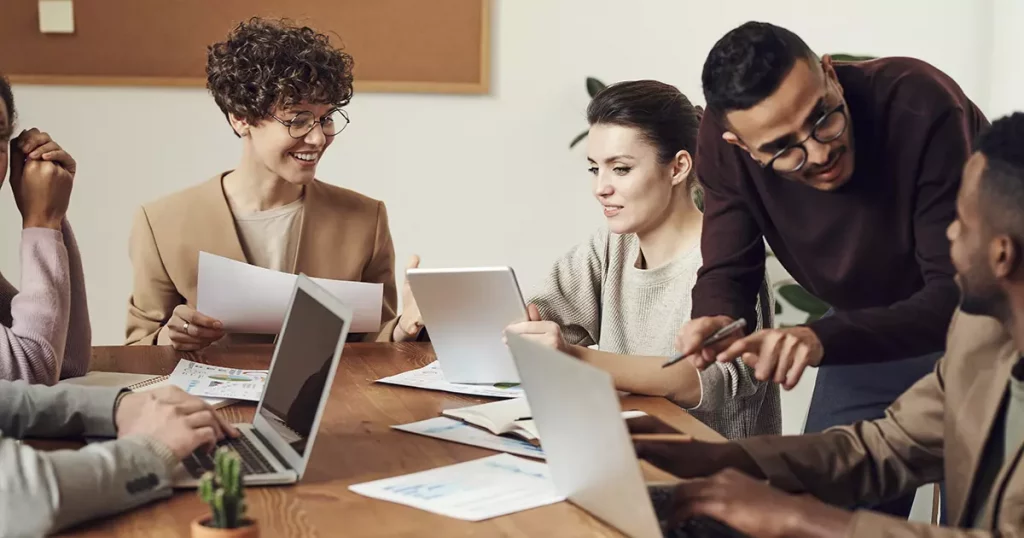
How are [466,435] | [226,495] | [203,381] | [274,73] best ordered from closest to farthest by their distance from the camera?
[226,495] → [466,435] → [203,381] → [274,73]

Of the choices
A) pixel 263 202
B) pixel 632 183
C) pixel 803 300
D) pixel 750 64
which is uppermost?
pixel 750 64

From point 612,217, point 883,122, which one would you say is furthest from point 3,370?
point 883,122

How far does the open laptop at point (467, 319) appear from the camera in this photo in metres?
1.92

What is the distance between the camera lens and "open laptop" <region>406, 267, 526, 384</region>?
1924 mm

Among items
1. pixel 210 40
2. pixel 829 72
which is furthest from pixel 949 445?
pixel 210 40

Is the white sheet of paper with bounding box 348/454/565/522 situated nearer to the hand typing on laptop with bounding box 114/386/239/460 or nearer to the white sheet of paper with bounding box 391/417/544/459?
the white sheet of paper with bounding box 391/417/544/459

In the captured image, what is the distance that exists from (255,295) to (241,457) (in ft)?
2.76

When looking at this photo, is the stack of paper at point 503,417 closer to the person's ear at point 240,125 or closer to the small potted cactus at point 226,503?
the small potted cactus at point 226,503

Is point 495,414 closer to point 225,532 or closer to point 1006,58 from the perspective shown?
point 225,532

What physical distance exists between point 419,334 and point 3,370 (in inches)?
35.8

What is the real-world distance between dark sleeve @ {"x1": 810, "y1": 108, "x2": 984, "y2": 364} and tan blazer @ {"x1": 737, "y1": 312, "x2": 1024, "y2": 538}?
0.47 ft

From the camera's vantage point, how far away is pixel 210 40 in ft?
10.9

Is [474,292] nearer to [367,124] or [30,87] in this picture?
[367,124]

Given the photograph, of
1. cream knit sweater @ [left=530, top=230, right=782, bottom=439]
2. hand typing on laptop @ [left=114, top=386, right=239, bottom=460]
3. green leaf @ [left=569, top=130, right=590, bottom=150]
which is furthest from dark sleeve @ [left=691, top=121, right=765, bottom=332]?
green leaf @ [left=569, top=130, right=590, bottom=150]
